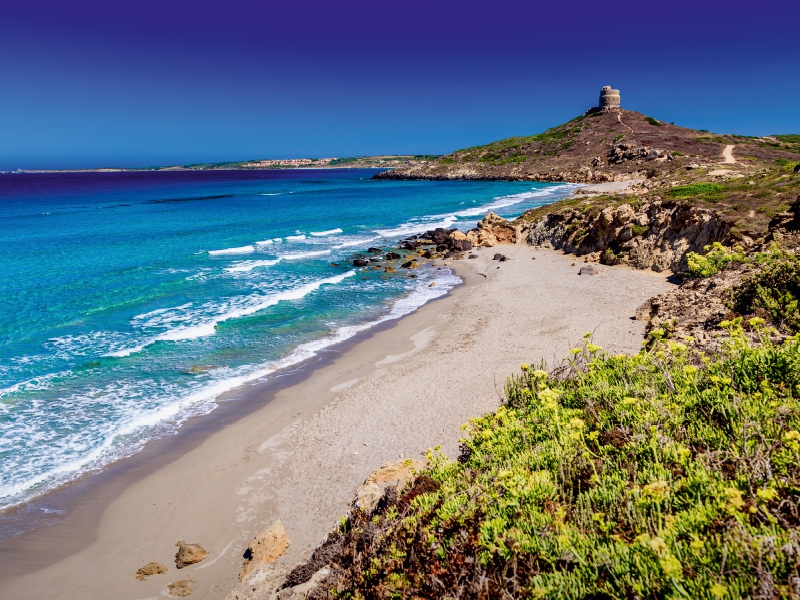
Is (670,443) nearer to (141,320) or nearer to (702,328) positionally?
(702,328)

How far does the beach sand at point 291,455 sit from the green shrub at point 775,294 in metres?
4.22

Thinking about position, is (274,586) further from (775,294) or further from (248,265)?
(248,265)

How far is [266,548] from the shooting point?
Answer: 25.7ft

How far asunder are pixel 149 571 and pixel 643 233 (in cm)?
2670

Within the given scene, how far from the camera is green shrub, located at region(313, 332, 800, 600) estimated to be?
120 inches

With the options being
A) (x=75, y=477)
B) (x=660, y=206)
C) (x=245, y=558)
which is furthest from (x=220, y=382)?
(x=660, y=206)

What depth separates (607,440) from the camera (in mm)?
4961

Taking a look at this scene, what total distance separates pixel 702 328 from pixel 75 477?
14783 millimetres

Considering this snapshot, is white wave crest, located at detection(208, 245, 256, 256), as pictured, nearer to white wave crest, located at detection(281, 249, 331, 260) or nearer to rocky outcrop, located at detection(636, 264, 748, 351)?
white wave crest, located at detection(281, 249, 331, 260)

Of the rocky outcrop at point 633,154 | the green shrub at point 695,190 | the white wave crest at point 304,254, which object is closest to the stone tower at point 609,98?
the rocky outcrop at point 633,154

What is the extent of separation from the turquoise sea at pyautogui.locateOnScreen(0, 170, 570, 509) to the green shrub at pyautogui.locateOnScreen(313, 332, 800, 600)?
10.2 metres

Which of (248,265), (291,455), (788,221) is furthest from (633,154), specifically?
(291,455)

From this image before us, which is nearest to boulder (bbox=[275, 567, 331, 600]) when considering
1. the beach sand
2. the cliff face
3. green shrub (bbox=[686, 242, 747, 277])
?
the beach sand

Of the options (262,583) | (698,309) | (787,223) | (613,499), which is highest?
(787,223)
